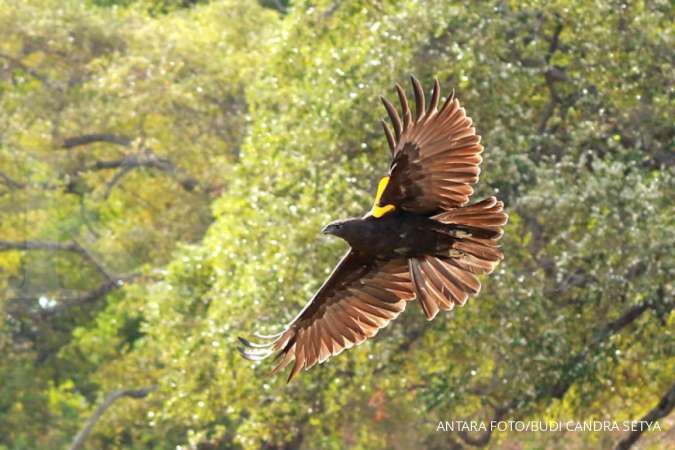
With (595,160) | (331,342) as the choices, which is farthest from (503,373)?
(331,342)

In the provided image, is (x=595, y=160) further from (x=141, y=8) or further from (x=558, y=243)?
(x=141, y=8)

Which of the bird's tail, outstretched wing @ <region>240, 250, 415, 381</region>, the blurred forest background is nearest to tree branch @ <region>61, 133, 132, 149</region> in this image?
the blurred forest background

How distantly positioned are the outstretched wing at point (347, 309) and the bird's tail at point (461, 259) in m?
0.52

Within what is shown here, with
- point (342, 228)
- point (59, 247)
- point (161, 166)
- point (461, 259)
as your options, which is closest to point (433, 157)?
point (342, 228)

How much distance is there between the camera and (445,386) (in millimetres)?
14203

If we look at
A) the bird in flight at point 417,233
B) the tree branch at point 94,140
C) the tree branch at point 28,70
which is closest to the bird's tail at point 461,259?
the bird in flight at point 417,233

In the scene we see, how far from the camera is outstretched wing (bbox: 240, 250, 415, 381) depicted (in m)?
9.80

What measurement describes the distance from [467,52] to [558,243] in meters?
1.89

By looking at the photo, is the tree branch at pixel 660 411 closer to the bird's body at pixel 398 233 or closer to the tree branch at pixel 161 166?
the bird's body at pixel 398 233

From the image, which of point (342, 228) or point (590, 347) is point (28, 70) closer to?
point (590, 347)

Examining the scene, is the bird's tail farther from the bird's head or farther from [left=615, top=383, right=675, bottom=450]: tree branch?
[left=615, top=383, right=675, bottom=450]: tree branch

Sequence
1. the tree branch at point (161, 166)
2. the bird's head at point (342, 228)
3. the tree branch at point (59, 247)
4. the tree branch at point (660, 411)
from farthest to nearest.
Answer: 1. the tree branch at point (161, 166)
2. the tree branch at point (59, 247)
3. the tree branch at point (660, 411)
4. the bird's head at point (342, 228)

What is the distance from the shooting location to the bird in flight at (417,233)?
8.44m

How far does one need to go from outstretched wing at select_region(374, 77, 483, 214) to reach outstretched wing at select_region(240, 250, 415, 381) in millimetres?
1160
